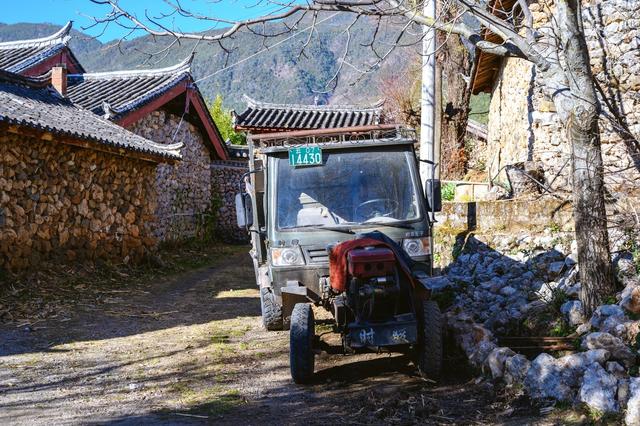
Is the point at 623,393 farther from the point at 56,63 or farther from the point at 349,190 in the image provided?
the point at 56,63

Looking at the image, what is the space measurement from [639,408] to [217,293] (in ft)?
27.2

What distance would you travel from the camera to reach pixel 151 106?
53.8 feet

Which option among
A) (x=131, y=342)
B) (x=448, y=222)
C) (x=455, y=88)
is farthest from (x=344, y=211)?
(x=455, y=88)

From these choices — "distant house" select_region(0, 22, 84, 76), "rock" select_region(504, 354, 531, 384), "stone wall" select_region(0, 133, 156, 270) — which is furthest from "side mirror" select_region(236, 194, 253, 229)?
"distant house" select_region(0, 22, 84, 76)

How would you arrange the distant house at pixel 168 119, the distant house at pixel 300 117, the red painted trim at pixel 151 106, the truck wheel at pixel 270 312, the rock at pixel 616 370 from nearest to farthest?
the rock at pixel 616 370, the truck wheel at pixel 270 312, the red painted trim at pixel 151 106, the distant house at pixel 168 119, the distant house at pixel 300 117

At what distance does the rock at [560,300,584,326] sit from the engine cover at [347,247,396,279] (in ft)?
5.84

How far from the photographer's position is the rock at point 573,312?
5551 mm

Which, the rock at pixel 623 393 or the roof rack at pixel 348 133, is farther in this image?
the roof rack at pixel 348 133

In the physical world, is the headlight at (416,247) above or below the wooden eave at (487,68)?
below

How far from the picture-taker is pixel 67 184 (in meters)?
11.2

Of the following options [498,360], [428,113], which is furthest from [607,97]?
[498,360]

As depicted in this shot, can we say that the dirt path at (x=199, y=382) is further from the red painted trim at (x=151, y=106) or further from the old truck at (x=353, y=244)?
the red painted trim at (x=151, y=106)

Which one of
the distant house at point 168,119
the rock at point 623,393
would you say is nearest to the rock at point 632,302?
the rock at point 623,393

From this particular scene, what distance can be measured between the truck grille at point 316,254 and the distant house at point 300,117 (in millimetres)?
15051
